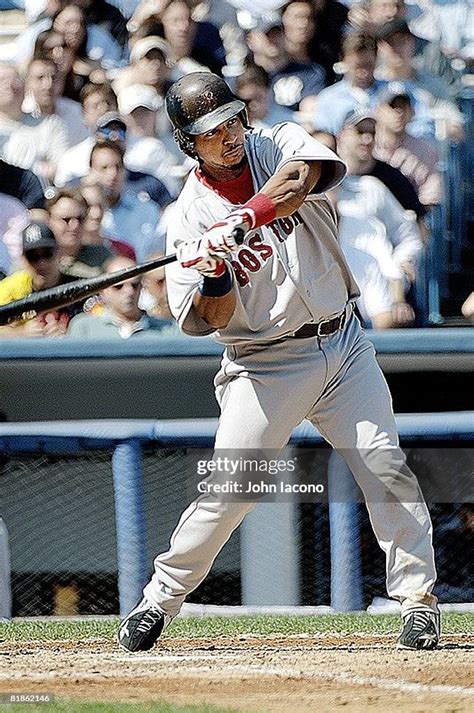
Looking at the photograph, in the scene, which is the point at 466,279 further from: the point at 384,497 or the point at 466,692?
the point at 466,692

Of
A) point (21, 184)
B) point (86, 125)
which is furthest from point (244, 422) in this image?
point (86, 125)

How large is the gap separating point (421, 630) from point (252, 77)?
Result: 12.1 ft

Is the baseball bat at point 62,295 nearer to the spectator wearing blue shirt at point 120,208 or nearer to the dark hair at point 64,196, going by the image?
the dark hair at point 64,196

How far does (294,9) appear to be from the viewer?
22.1ft

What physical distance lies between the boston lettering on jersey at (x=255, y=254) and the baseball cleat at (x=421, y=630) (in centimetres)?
115

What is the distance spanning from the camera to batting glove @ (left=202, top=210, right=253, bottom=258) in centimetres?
335

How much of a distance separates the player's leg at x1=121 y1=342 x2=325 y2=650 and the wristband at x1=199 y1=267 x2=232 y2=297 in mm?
322

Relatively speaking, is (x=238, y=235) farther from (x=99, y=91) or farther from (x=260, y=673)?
(x=99, y=91)

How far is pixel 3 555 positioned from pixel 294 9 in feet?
11.5

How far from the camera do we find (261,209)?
11.2 feet

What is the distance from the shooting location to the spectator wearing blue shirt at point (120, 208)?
6.33 metres

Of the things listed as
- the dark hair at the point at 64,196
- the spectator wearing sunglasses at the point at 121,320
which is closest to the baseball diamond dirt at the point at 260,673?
the spectator wearing sunglasses at the point at 121,320

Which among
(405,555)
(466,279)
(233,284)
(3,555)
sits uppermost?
(233,284)

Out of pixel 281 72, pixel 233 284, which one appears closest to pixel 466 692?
pixel 233 284
